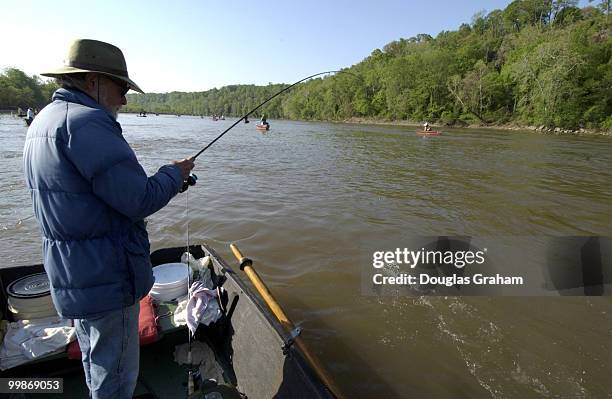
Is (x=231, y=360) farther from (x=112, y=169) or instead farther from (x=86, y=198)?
(x=112, y=169)

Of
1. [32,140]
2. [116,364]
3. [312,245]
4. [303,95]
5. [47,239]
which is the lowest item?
[312,245]

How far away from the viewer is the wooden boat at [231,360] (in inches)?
109

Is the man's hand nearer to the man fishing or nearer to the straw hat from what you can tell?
the man fishing

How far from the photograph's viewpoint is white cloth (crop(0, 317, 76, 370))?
3064 mm

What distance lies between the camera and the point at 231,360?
363 cm

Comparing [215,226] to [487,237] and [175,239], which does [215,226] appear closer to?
[175,239]

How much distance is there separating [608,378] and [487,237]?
412 centimetres

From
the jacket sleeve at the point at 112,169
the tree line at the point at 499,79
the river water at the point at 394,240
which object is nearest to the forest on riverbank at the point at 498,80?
the tree line at the point at 499,79

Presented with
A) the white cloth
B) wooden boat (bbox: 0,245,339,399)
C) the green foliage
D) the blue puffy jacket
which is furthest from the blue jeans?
the green foliage

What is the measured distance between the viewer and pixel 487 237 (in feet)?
25.7

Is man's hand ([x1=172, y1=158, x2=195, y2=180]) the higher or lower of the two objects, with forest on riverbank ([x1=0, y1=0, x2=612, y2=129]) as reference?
lower

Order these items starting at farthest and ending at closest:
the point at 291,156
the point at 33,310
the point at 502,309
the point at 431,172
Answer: the point at 291,156, the point at 431,172, the point at 502,309, the point at 33,310

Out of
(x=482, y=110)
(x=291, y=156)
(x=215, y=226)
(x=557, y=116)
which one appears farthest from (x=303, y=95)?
(x=215, y=226)

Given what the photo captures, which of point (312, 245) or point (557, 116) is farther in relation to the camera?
point (557, 116)
